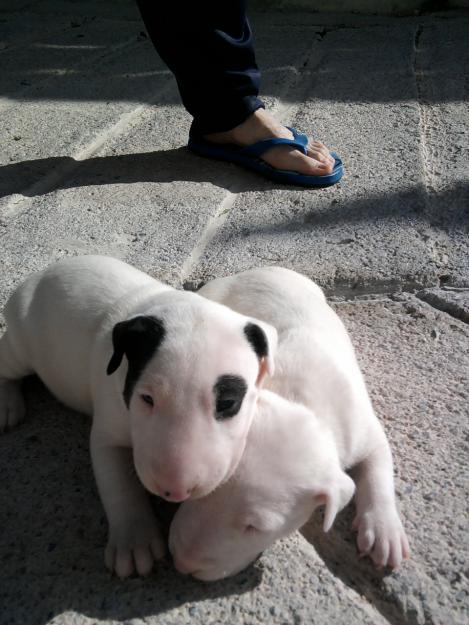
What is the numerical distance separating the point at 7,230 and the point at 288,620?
6.89ft

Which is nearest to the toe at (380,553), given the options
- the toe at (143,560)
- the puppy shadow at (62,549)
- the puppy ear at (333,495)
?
the puppy ear at (333,495)

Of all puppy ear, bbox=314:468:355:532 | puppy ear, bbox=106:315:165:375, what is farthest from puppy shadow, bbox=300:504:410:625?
puppy ear, bbox=106:315:165:375

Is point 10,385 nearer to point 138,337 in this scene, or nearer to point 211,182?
point 138,337

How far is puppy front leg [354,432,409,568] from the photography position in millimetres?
1659

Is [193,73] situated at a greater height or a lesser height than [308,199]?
greater

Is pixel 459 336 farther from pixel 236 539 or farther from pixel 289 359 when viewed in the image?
pixel 236 539

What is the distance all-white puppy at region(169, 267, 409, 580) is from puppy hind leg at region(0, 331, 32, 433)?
2.46 feet

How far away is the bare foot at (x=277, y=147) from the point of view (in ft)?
11.1

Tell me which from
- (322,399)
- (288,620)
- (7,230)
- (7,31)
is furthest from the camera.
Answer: (7,31)

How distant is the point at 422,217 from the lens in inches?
121

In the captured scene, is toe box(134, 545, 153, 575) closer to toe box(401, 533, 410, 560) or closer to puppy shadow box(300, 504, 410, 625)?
puppy shadow box(300, 504, 410, 625)

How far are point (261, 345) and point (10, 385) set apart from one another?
1.00m

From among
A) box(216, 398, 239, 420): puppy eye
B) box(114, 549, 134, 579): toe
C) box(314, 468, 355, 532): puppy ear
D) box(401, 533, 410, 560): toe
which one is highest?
box(216, 398, 239, 420): puppy eye

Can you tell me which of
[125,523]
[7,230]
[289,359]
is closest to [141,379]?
[125,523]
